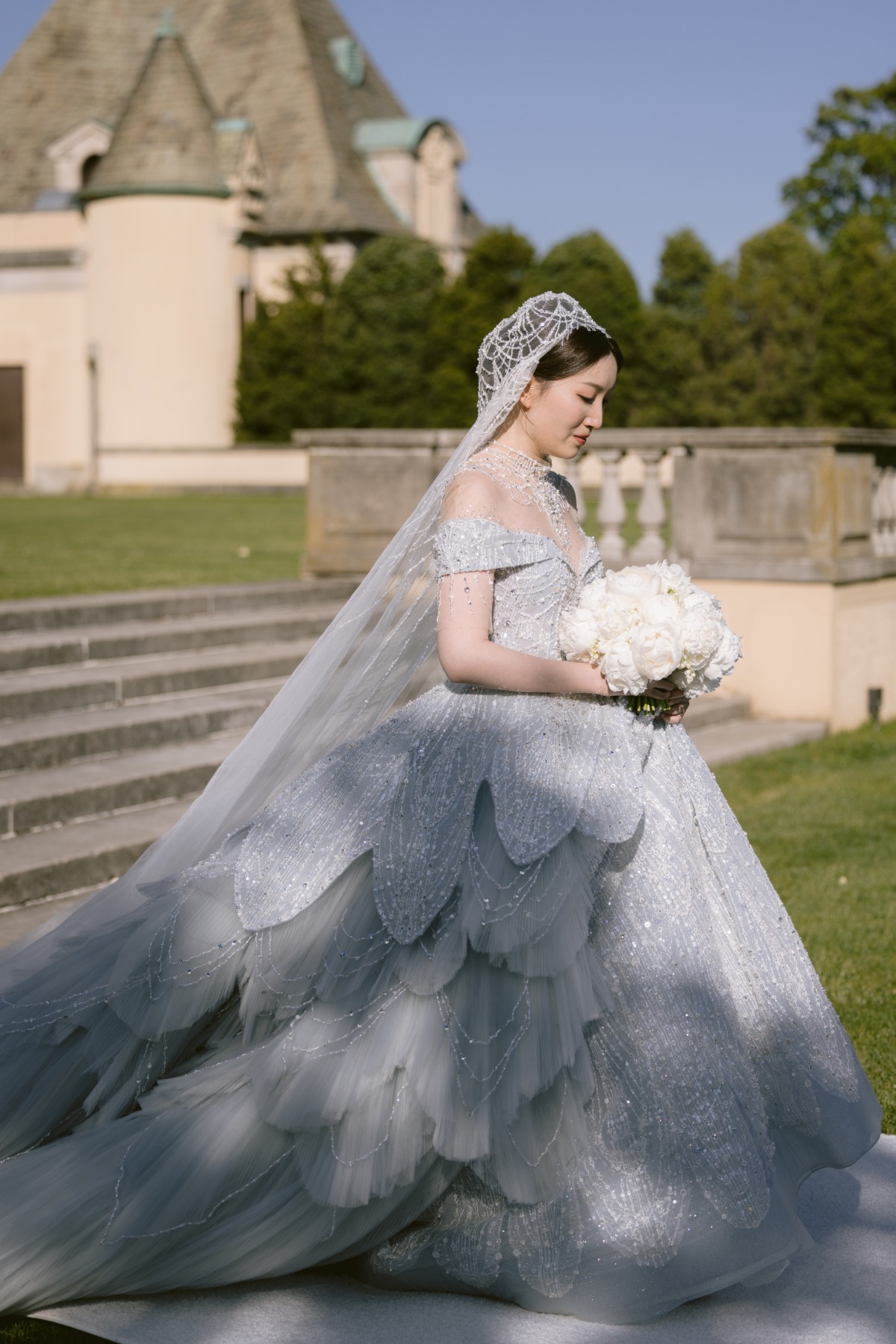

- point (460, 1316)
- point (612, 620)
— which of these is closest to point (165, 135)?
point (612, 620)

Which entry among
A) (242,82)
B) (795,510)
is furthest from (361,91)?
(795,510)

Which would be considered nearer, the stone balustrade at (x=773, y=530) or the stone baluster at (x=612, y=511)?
the stone balustrade at (x=773, y=530)

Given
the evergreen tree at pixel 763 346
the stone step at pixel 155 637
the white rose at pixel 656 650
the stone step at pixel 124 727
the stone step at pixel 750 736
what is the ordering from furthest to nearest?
the evergreen tree at pixel 763 346
the stone step at pixel 750 736
the stone step at pixel 155 637
the stone step at pixel 124 727
the white rose at pixel 656 650


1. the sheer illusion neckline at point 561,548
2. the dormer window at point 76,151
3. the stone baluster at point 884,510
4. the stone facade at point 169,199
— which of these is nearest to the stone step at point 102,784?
the sheer illusion neckline at point 561,548

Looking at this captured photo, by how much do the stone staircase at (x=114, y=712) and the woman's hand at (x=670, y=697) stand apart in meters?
2.64

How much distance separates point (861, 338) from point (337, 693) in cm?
3541

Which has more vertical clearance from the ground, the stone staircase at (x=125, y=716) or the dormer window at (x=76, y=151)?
the dormer window at (x=76, y=151)

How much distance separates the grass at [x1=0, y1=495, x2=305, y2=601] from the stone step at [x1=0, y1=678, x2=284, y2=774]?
1.62 m

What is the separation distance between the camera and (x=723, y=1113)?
2910mm

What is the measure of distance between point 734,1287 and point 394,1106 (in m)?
0.78

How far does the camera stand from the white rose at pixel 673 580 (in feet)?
10.5

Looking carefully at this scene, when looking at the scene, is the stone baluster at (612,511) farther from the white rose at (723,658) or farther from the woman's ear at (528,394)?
the white rose at (723,658)

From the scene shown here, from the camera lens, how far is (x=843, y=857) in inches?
252

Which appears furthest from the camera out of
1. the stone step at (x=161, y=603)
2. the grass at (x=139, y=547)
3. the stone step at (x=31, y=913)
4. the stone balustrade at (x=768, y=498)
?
the grass at (x=139, y=547)
